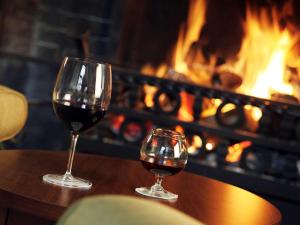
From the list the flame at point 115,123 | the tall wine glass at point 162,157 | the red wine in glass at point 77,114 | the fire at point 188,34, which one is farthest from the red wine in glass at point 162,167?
the fire at point 188,34

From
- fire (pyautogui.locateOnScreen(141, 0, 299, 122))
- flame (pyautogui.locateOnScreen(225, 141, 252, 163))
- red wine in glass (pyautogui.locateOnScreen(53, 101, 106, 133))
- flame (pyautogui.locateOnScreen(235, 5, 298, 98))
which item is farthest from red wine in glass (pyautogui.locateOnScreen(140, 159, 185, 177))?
flame (pyautogui.locateOnScreen(235, 5, 298, 98))

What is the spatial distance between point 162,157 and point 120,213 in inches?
22.7

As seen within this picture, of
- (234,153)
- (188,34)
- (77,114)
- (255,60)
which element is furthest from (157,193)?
(188,34)

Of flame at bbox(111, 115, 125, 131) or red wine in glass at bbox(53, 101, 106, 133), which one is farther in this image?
flame at bbox(111, 115, 125, 131)

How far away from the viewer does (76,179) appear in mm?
1162

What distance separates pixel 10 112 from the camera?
1.61m

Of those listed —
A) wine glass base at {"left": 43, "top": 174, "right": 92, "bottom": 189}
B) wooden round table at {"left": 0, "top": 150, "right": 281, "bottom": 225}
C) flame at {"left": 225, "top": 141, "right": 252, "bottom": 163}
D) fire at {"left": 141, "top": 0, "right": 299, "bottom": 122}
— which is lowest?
flame at {"left": 225, "top": 141, "right": 252, "bottom": 163}

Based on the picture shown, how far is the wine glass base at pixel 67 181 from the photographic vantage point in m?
1.12

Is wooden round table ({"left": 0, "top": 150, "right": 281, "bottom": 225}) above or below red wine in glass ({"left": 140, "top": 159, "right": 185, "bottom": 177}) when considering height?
below

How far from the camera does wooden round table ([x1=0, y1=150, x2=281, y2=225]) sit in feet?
3.34

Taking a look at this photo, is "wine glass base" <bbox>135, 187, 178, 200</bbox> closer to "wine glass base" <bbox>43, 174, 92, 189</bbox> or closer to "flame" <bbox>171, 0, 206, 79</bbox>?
"wine glass base" <bbox>43, 174, 92, 189</bbox>

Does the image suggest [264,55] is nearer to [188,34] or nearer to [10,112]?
[188,34]

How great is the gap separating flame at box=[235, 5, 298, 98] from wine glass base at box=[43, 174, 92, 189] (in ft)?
7.13

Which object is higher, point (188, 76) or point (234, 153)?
point (188, 76)
